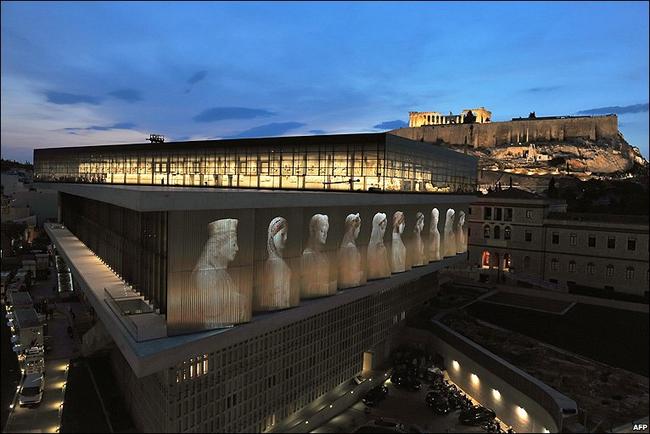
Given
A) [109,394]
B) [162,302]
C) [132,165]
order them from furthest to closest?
[132,165]
[109,394]
[162,302]

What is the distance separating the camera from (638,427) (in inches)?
678

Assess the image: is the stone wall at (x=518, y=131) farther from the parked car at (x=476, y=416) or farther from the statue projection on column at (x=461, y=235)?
the parked car at (x=476, y=416)

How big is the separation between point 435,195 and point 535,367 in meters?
12.5

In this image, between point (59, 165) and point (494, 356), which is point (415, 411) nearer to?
point (494, 356)

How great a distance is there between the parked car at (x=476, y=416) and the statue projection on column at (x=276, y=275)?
9.72 metres

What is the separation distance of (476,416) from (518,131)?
95.8 meters

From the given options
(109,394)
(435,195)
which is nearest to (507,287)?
(435,195)

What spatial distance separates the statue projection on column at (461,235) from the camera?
35641mm

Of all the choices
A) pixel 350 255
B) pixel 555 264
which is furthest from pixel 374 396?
pixel 555 264

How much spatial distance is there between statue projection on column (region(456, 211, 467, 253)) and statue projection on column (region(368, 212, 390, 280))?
12.4m

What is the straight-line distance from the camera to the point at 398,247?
26.9m

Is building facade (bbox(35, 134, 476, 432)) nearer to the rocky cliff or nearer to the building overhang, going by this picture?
the building overhang

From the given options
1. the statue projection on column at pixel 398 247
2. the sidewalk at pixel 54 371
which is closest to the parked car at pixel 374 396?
the statue projection on column at pixel 398 247

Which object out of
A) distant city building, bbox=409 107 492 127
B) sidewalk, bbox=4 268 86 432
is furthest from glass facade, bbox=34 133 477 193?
distant city building, bbox=409 107 492 127
